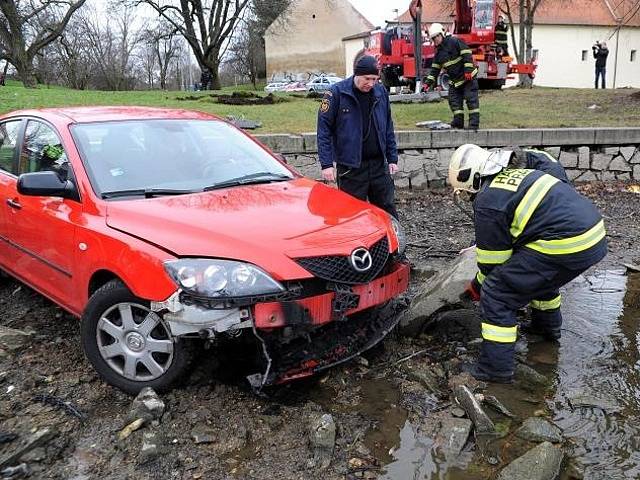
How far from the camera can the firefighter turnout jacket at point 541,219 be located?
A: 3211mm

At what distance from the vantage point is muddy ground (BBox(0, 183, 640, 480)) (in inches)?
104

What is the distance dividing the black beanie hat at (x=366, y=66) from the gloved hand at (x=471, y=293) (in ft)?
6.40

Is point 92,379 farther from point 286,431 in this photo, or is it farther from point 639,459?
point 639,459

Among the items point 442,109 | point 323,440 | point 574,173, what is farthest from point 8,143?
point 442,109

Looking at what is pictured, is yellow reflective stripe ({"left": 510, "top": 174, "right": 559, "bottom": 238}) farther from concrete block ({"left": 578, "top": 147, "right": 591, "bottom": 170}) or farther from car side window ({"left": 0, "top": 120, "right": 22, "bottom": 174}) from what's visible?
concrete block ({"left": 578, "top": 147, "right": 591, "bottom": 170})

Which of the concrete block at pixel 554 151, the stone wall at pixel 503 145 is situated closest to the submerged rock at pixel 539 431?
the stone wall at pixel 503 145

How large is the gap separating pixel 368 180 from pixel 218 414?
2890mm

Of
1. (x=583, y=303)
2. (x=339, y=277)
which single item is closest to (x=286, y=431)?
(x=339, y=277)

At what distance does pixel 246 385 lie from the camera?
326cm

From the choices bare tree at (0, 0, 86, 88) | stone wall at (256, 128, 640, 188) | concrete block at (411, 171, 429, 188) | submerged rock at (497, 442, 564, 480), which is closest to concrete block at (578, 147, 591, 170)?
stone wall at (256, 128, 640, 188)

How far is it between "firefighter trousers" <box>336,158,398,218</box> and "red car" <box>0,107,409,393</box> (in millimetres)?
1268

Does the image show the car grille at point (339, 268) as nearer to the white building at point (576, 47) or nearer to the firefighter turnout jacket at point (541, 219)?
the firefighter turnout jacket at point (541, 219)

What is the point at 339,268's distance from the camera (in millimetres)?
3010

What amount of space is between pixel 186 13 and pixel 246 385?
32.2 meters
